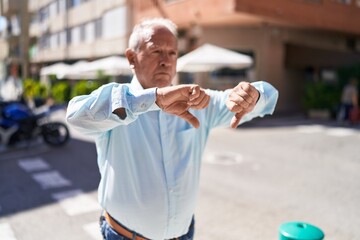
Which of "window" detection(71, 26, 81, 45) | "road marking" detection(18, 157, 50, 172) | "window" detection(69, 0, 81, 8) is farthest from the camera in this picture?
"window" detection(71, 26, 81, 45)

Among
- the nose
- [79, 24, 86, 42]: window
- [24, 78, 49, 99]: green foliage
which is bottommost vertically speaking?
[24, 78, 49, 99]: green foliage

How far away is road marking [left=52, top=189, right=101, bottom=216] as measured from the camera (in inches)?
178

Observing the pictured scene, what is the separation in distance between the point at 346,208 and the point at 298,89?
573 inches

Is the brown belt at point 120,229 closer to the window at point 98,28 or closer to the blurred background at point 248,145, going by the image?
the blurred background at point 248,145

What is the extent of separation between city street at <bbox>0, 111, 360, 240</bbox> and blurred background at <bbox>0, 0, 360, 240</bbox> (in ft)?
0.06

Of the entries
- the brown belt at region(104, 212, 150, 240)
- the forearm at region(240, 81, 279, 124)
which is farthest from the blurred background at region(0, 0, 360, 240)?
the forearm at region(240, 81, 279, 124)

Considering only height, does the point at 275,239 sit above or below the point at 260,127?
above

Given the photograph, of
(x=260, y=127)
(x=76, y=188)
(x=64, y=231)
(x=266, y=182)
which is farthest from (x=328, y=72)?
(x=64, y=231)

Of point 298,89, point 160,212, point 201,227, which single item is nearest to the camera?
point 160,212

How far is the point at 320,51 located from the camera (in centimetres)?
1912

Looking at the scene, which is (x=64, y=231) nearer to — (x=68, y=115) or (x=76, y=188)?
(x=76, y=188)

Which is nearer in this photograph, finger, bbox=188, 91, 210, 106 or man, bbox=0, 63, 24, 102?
finger, bbox=188, 91, 210, 106

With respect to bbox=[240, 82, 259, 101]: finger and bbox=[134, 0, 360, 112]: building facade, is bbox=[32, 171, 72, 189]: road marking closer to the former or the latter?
bbox=[240, 82, 259, 101]: finger

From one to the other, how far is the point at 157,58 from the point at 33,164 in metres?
6.08
